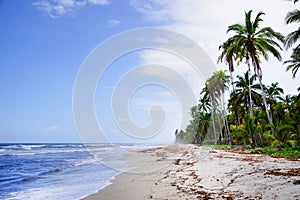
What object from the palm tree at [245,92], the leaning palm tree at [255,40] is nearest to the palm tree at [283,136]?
the leaning palm tree at [255,40]

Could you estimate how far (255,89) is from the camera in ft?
99.3

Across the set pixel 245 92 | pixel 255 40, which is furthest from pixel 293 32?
pixel 245 92

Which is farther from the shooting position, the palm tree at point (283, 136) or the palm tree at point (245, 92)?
the palm tree at point (245, 92)

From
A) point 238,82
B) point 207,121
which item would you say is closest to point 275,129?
point 238,82

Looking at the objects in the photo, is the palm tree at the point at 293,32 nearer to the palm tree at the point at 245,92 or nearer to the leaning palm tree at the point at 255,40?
the leaning palm tree at the point at 255,40

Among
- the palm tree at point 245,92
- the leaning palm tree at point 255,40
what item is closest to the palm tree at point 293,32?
the leaning palm tree at point 255,40

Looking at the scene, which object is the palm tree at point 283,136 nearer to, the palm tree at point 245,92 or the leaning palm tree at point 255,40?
the leaning palm tree at point 255,40

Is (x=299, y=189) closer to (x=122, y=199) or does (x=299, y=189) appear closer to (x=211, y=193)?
(x=211, y=193)

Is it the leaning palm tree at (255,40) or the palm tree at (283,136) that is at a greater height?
the leaning palm tree at (255,40)

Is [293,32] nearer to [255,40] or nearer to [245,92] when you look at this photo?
[255,40]

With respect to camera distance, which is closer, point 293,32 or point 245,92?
point 293,32

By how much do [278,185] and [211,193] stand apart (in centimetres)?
200

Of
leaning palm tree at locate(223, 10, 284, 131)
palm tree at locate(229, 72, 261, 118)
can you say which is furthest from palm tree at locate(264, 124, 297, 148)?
palm tree at locate(229, 72, 261, 118)

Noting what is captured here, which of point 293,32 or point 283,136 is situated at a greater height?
point 293,32
